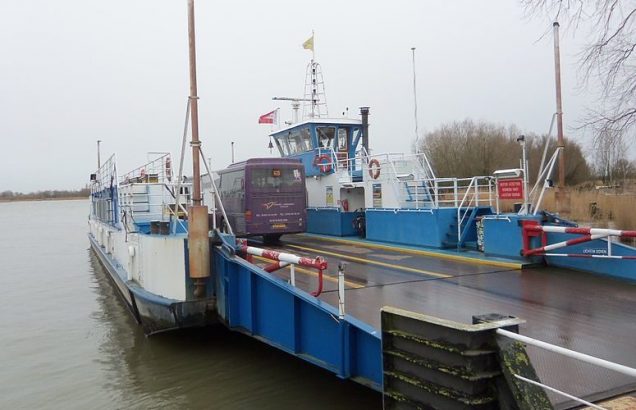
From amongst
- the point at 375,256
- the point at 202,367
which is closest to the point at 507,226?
the point at 375,256

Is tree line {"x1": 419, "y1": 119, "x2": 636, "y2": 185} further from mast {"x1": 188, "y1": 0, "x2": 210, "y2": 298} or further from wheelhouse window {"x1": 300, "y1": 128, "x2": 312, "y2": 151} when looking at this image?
mast {"x1": 188, "y1": 0, "x2": 210, "y2": 298}

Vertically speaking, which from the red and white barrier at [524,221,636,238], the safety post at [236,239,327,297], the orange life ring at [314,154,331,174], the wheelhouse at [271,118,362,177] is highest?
the wheelhouse at [271,118,362,177]

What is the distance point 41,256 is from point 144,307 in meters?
21.4

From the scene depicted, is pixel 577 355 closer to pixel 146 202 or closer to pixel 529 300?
pixel 529 300

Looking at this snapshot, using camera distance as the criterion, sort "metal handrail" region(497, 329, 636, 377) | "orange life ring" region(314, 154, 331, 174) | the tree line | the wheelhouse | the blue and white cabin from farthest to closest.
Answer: the tree line
the wheelhouse
"orange life ring" region(314, 154, 331, 174)
the blue and white cabin
"metal handrail" region(497, 329, 636, 377)

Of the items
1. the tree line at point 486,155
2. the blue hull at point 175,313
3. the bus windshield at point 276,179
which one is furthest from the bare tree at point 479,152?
the blue hull at point 175,313

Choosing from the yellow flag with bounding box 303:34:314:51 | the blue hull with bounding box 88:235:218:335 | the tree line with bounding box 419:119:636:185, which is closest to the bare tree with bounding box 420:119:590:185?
the tree line with bounding box 419:119:636:185

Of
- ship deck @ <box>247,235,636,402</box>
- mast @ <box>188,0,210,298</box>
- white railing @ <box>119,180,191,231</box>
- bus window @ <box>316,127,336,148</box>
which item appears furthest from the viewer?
bus window @ <box>316,127,336,148</box>

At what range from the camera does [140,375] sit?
8.34 meters

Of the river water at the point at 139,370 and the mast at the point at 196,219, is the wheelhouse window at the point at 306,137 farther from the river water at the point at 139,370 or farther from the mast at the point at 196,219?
the mast at the point at 196,219

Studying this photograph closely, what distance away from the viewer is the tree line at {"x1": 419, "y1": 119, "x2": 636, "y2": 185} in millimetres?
47031

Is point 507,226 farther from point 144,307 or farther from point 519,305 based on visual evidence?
point 144,307

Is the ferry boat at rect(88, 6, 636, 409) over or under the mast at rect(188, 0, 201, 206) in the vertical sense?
under

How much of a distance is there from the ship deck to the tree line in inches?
1476
